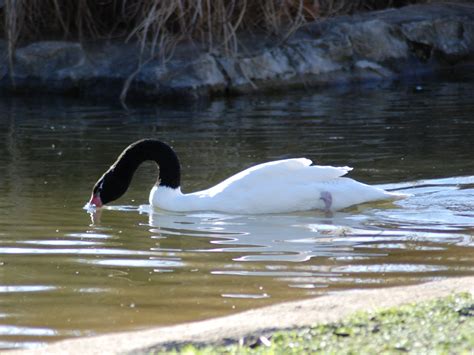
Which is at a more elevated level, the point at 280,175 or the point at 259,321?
the point at 259,321

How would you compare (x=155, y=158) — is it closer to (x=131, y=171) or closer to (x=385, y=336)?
(x=131, y=171)

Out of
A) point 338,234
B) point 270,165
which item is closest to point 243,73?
point 270,165

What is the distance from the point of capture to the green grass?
174 inches

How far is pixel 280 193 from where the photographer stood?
873 cm

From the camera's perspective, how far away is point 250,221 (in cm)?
855

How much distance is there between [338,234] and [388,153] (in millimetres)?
3291

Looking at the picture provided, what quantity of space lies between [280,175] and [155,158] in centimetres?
113

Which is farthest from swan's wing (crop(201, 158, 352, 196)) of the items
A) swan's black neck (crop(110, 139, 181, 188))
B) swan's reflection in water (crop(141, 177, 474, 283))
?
swan's black neck (crop(110, 139, 181, 188))

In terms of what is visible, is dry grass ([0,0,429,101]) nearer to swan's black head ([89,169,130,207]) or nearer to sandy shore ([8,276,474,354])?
swan's black head ([89,169,130,207])

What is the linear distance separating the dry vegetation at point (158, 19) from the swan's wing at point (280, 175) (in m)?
6.40

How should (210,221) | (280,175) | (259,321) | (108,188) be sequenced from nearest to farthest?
(259,321) < (210,221) < (280,175) < (108,188)

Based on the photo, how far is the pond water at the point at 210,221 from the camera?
6.08 m

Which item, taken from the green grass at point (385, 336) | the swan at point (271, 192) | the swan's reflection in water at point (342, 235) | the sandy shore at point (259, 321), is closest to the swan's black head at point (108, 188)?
the swan at point (271, 192)

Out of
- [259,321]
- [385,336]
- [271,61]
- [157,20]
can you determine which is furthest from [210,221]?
[271,61]
